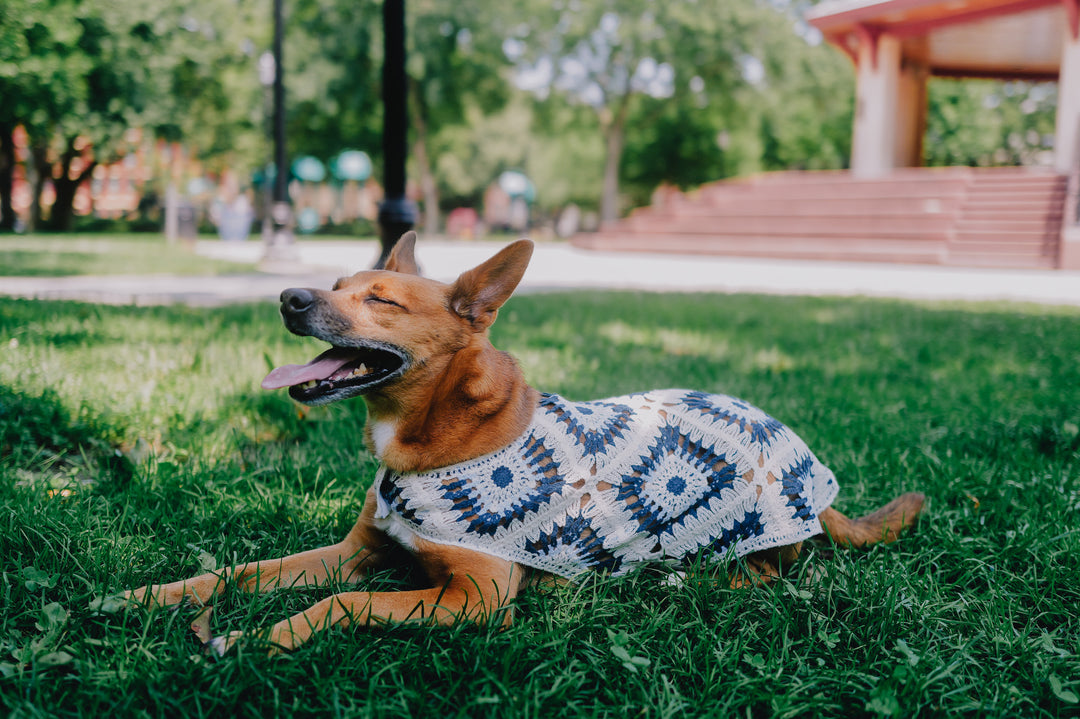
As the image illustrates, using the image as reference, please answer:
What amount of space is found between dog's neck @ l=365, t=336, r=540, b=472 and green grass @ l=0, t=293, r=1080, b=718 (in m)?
0.52

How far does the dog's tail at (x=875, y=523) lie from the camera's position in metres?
3.01

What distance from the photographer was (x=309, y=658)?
2098mm

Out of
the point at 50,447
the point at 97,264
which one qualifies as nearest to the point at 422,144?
the point at 97,264

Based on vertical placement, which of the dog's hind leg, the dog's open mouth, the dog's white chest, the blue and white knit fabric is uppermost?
the dog's open mouth

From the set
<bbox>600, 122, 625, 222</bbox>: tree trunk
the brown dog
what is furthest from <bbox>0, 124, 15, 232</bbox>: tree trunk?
the brown dog

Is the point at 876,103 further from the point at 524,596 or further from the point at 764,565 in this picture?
the point at 524,596

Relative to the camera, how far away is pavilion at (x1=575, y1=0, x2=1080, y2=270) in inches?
752

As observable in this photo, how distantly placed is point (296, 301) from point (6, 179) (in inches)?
1473

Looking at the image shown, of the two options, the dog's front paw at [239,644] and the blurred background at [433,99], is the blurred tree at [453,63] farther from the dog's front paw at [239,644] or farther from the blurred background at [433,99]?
the dog's front paw at [239,644]

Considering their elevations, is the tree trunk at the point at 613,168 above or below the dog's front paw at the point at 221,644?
above

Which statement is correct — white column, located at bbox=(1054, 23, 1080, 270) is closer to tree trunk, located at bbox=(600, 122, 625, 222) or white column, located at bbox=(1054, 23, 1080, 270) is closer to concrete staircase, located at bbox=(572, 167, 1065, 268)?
concrete staircase, located at bbox=(572, 167, 1065, 268)

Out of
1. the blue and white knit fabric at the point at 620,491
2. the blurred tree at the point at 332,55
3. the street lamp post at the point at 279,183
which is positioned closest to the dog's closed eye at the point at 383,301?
the blue and white knit fabric at the point at 620,491

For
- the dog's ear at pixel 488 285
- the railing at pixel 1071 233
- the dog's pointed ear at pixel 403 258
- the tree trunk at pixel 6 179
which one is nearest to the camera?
the dog's ear at pixel 488 285

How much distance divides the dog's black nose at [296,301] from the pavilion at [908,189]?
63.3 ft
